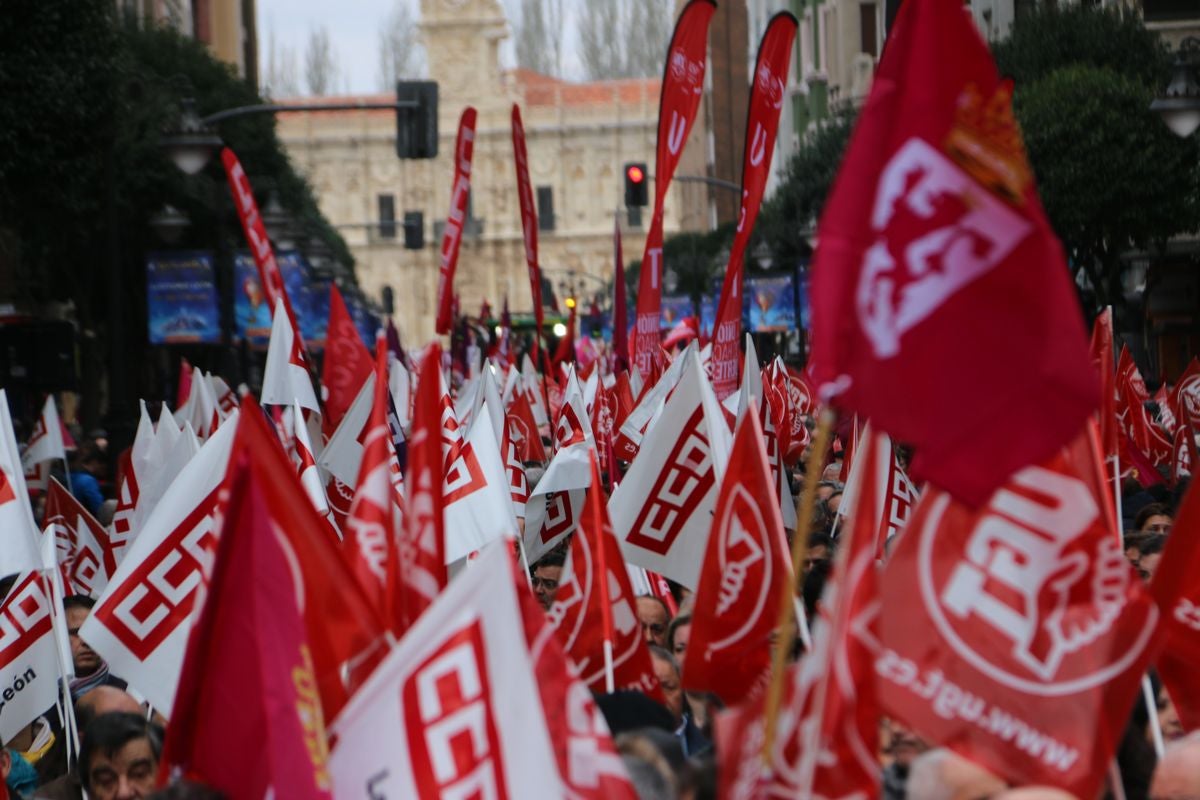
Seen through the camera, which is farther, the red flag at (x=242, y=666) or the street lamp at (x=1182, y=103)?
the street lamp at (x=1182, y=103)

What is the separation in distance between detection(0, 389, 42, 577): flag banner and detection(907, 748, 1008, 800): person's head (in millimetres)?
3668

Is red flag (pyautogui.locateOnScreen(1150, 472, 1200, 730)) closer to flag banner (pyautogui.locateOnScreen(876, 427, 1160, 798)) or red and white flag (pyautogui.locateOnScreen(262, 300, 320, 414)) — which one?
flag banner (pyautogui.locateOnScreen(876, 427, 1160, 798))

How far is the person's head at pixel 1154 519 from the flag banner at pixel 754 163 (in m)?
2.29

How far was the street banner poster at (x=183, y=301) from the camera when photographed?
24.5m

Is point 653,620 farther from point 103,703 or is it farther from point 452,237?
point 452,237

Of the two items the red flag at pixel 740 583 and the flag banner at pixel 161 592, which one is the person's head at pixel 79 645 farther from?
the red flag at pixel 740 583

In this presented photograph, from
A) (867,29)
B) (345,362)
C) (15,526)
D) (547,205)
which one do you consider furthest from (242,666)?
(547,205)

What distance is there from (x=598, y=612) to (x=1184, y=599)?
68.8 inches

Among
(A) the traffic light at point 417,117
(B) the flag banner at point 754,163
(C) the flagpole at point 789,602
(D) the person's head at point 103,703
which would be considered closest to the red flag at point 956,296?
(C) the flagpole at point 789,602

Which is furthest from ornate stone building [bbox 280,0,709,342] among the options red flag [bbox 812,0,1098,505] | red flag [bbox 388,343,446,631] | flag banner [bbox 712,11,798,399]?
red flag [bbox 812,0,1098,505]

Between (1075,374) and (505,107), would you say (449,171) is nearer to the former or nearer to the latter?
(505,107)

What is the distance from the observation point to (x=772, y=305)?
33.0 m

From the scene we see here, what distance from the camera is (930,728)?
176 inches

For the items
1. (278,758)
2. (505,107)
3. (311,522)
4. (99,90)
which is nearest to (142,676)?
(311,522)
